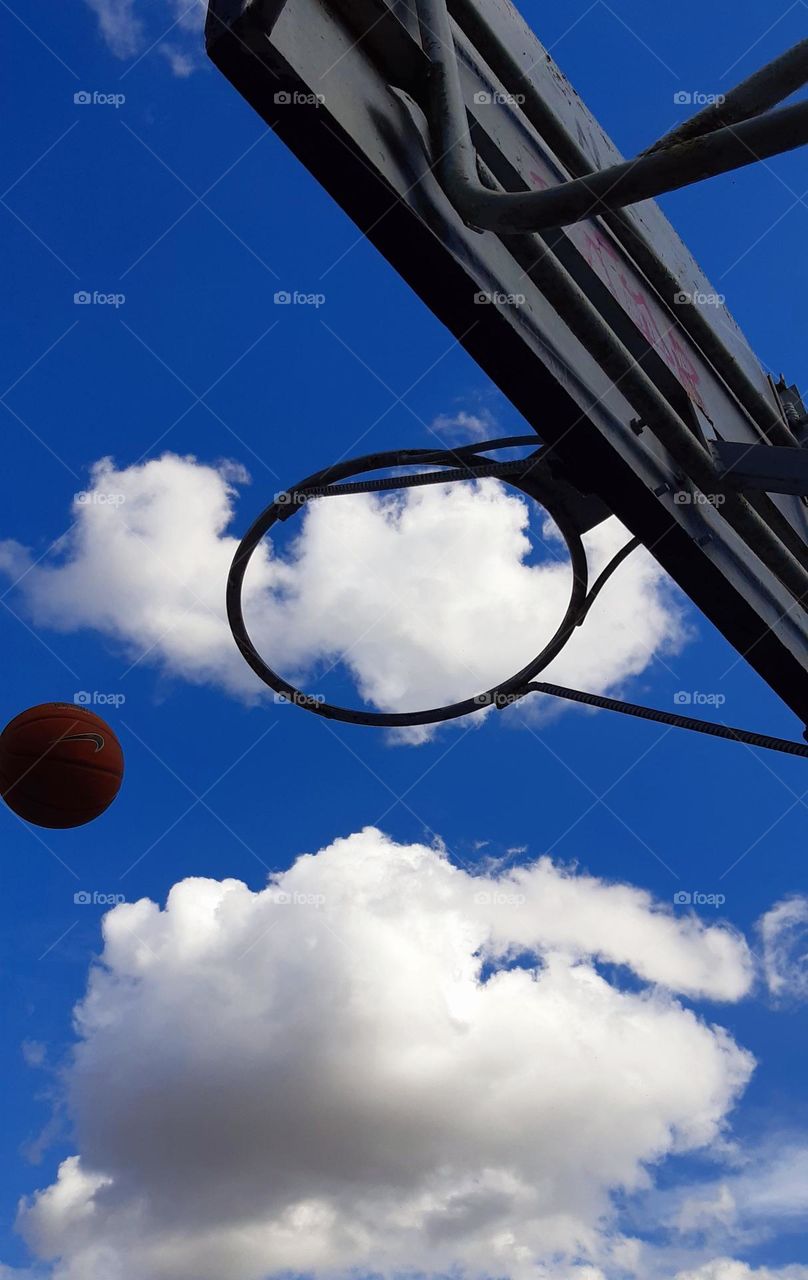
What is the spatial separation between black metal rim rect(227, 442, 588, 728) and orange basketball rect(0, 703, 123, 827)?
836 mm

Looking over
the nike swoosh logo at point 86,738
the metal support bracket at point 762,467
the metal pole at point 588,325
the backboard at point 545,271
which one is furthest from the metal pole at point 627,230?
the nike swoosh logo at point 86,738

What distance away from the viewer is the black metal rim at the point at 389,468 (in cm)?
442

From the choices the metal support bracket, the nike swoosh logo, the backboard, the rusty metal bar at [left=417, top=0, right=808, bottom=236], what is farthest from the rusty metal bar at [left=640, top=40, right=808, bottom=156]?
the nike swoosh logo

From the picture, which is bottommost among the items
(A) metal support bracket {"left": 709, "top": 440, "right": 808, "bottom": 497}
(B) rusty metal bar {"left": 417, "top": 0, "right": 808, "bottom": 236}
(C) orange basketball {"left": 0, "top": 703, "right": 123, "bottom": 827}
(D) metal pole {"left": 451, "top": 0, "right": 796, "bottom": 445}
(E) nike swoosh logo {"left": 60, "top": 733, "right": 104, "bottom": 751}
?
(C) orange basketball {"left": 0, "top": 703, "right": 123, "bottom": 827}

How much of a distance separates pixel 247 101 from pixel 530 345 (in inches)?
38.9

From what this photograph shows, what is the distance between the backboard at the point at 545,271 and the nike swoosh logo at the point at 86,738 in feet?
8.77

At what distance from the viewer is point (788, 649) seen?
411 centimetres

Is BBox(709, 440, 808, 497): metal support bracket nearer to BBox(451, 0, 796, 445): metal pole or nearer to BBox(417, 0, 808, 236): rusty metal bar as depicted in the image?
BBox(451, 0, 796, 445): metal pole

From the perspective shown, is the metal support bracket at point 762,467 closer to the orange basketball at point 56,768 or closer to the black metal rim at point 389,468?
the black metal rim at point 389,468

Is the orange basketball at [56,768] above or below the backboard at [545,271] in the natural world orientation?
below

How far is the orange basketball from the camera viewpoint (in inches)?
202

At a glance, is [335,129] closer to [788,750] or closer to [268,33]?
[268,33]

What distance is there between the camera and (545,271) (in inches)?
128

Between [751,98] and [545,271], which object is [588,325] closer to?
[545,271]
